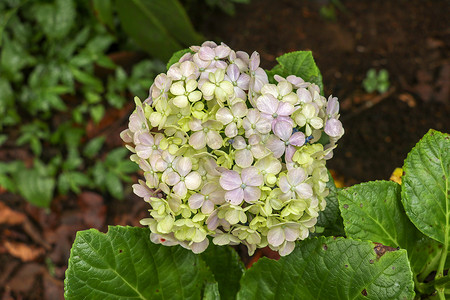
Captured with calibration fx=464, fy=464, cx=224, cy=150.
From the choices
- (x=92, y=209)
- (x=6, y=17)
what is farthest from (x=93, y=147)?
(x=6, y=17)

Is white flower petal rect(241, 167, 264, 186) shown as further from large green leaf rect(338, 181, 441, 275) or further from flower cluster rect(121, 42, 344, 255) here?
Result: large green leaf rect(338, 181, 441, 275)

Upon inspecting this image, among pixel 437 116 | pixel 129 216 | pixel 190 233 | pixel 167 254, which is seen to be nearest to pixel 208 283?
pixel 167 254

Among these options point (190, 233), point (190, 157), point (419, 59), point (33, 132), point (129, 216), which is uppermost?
point (190, 157)

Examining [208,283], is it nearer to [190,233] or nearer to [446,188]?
[190,233]

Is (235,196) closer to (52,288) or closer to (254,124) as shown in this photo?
(254,124)

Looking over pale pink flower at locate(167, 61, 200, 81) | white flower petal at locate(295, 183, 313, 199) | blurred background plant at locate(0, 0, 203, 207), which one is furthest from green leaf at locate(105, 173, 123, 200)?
white flower petal at locate(295, 183, 313, 199)

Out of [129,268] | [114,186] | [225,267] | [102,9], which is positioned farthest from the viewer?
[114,186]

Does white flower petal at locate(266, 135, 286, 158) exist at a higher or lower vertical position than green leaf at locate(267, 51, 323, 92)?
lower
